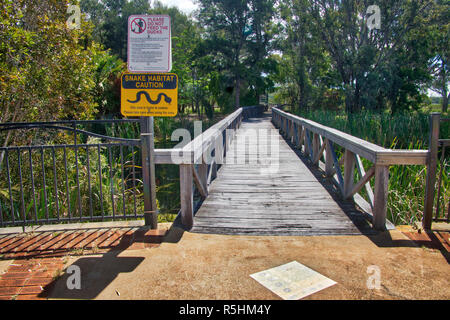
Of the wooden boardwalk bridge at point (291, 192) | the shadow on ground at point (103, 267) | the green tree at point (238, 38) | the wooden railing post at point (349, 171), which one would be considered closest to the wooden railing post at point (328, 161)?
the wooden boardwalk bridge at point (291, 192)

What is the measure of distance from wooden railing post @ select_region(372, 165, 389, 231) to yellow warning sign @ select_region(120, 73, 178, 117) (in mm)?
2324

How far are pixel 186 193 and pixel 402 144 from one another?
6284 mm

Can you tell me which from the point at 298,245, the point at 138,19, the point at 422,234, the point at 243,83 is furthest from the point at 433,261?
the point at 243,83

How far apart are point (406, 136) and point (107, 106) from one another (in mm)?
11597

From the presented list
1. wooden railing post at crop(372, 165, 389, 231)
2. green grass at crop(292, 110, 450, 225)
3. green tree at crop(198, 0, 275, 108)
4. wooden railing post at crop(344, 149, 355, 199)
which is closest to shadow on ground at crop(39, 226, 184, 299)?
wooden railing post at crop(372, 165, 389, 231)

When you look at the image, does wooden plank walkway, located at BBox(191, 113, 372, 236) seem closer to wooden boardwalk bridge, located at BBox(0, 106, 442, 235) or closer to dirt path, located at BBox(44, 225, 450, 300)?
wooden boardwalk bridge, located at BBox(0, 106, 442, 235)

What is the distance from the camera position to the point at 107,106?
15586mm

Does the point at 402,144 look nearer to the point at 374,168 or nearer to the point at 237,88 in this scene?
the point at 374,168

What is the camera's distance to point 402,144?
8461 millimetres

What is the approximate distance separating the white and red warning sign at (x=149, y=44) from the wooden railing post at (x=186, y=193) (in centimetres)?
112

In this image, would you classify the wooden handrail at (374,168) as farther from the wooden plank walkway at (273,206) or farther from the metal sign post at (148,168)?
the metal sign post at (148,168)

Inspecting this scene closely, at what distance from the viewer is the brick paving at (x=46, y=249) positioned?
A: 114 inches

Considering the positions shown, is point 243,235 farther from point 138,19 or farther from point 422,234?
point 138,19

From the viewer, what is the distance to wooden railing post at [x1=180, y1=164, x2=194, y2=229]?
13.6 ft
